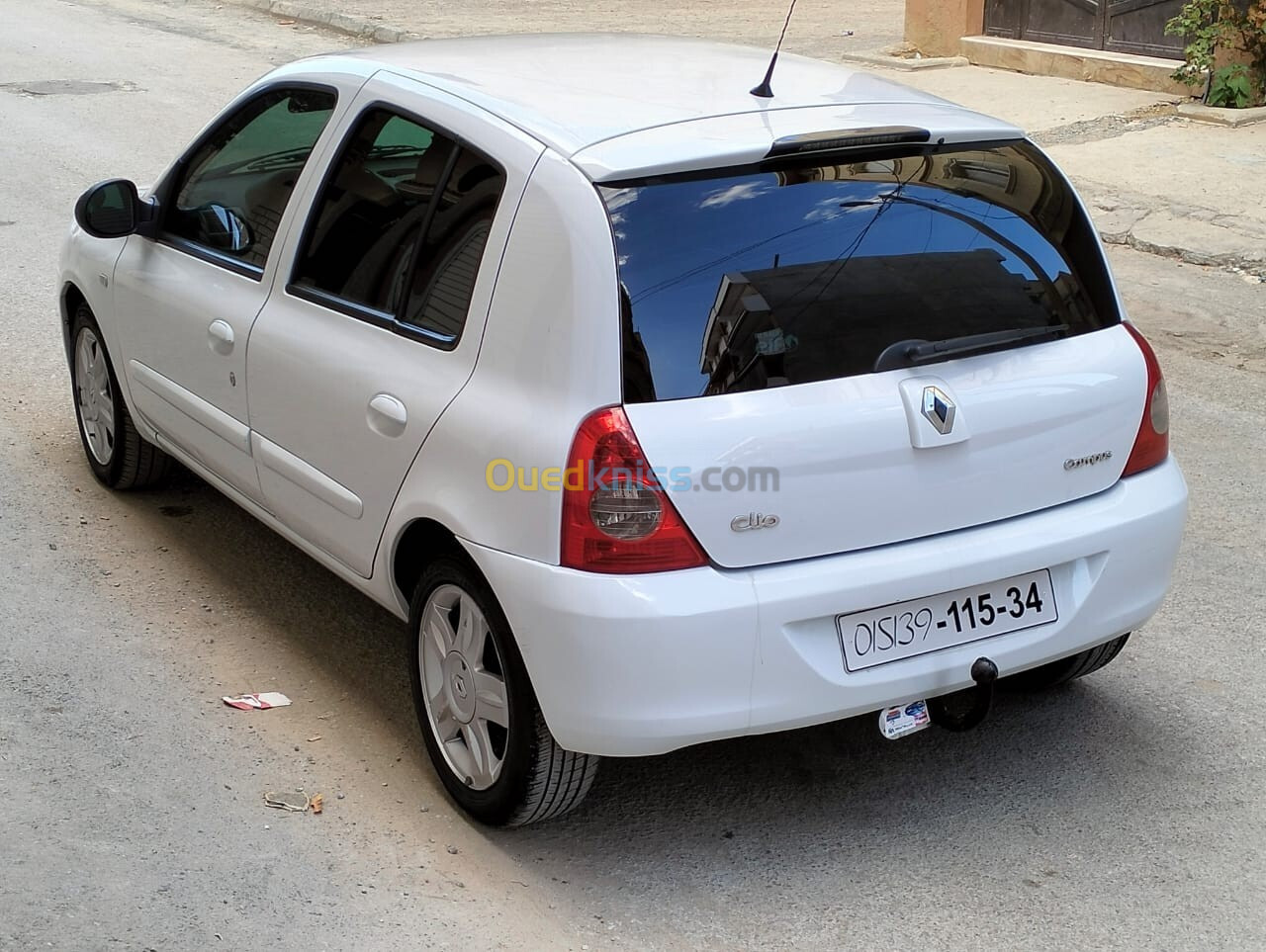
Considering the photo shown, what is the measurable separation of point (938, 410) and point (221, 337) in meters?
2.18

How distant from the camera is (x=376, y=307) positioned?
384cm

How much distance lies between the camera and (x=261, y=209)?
441cm

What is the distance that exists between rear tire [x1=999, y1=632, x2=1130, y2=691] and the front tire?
4.43 ft

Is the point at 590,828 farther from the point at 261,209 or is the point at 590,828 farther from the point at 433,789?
the point at 261,209

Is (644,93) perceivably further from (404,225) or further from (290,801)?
(290,801)

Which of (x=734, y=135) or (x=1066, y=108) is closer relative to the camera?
(x=734, y=135)

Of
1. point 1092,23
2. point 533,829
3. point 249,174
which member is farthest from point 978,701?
point 1092,23

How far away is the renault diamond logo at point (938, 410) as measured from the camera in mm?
3266

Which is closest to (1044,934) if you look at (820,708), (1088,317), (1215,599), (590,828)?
(820,708)

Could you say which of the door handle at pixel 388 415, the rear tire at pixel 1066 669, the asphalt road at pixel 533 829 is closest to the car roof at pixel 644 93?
the door handle at pixel 388 415

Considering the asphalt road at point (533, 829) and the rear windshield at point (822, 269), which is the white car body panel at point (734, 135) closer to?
the rear windshield at point (822, 269)

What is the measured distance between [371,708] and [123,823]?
31.4 inches

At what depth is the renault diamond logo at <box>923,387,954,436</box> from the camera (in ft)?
10.7

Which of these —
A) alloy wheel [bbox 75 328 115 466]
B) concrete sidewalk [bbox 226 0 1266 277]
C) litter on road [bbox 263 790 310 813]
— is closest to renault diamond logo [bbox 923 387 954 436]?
litter on road [bbox 263 790 310 813]
